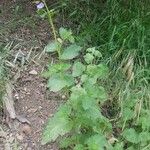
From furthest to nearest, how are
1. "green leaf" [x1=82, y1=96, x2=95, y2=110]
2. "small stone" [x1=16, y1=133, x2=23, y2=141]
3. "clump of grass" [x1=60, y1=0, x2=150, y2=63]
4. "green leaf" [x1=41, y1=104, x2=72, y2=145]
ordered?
"clump of grass" [x1=60, y1=0, x2=150, y2=63] → "small stone" [x1=16, y1=133, x2=23, y2=141] → "green leaf" [x1=41, y1=104, x2=72, y2=145] → "green leaf" [x1=82, y1=96, x2=95, y2=110]

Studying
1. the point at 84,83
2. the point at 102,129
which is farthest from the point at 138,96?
the point at 84,83

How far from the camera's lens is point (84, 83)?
3.01m

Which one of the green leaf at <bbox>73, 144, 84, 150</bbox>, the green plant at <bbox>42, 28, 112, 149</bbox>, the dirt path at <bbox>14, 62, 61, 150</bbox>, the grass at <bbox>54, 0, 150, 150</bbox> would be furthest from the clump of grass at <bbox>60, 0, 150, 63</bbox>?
the green leaf at <bbox>73, 144, 84, 150</bbox>

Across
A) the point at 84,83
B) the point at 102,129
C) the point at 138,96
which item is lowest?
the point at 138,96

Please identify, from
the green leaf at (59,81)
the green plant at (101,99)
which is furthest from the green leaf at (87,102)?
the green leaf at (59,81)

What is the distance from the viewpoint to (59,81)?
9.78 feet

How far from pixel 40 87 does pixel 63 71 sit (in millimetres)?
792

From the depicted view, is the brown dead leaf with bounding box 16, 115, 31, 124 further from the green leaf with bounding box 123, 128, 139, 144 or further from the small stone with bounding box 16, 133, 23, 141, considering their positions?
the green leaf with bounding box 123, 128, 139, 144

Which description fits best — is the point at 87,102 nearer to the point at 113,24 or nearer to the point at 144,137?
the point at 144,137

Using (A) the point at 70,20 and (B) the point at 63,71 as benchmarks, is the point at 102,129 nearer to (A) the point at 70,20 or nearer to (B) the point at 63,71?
(B) the point at 63,71

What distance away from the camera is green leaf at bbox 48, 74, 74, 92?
2969mm

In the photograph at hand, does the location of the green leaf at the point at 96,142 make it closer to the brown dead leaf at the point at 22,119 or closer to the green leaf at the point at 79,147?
the green leaf at the point at 79,147

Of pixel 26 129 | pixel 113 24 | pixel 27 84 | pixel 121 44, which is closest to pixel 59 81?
pixel 26 129

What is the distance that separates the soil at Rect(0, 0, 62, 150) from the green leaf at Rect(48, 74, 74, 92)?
0.59 m
